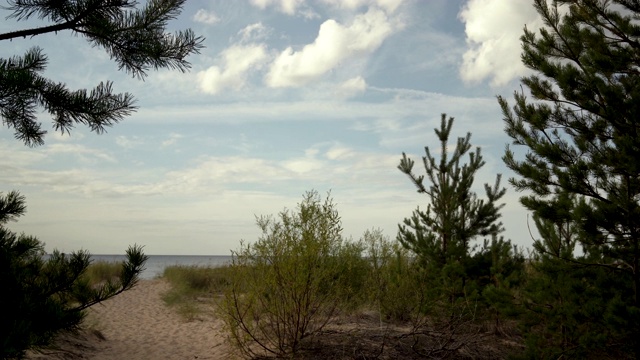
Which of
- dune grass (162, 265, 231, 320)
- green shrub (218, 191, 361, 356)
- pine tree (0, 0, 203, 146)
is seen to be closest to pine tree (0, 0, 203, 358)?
pine tree (0, 0, 203, 146)

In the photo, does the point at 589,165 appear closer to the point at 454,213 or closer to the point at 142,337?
the point at 454,213

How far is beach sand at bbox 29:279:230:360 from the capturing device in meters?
9.49

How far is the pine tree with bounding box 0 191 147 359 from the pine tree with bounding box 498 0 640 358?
5.85 meters

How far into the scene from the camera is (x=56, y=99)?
5.65 meters

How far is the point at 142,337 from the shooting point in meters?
11.7

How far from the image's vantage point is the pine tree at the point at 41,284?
3.67m

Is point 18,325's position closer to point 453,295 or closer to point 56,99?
point 56,99

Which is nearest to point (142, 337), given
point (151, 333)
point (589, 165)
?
point (151, 333)

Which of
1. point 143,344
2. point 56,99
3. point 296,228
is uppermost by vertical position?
point 56,99

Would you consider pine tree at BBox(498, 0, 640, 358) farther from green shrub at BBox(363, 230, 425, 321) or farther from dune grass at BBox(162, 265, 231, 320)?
dune grass at BBox(162, 265, 231, 320)

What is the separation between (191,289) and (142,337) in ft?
24.1

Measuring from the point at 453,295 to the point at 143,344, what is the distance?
6475 millimetres

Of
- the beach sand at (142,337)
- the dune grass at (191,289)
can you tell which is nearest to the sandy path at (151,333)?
the beach sand at (142,337)

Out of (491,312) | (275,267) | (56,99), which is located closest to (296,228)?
(275,267)
